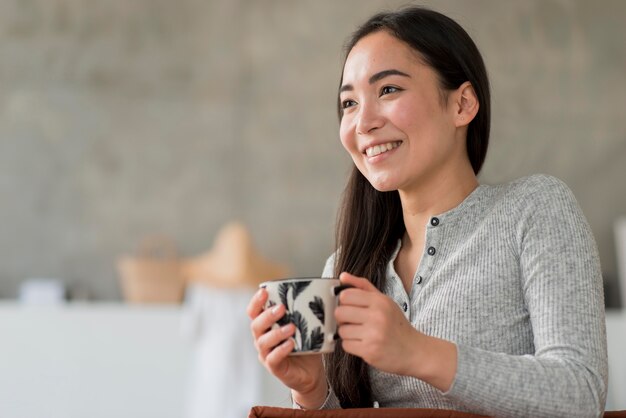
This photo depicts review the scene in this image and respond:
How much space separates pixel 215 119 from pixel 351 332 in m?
4.07

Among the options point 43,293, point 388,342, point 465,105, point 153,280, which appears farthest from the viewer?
point 43,293

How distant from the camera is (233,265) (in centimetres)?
434

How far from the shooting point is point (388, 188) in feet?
3.56

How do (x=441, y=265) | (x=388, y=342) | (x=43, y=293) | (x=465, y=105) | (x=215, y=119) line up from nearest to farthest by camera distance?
(x=388, y=342) → (x=441, y=265) → (x=465, y=105) → (x=43, y=293) → (x=215, y=119)

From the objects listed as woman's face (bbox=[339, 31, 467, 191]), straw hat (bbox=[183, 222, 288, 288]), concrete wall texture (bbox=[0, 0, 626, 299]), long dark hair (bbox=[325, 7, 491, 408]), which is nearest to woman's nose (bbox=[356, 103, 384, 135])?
woman's face (bbox=[339, 31, 467, 191])

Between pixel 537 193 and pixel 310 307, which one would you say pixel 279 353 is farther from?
pixel 537 193

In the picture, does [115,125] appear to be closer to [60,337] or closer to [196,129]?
[196,129]

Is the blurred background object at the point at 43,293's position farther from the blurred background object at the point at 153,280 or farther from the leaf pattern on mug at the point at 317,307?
the leaf pattern on mug at the point at 317,307

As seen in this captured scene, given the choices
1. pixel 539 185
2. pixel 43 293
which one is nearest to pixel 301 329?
pixel 539 185

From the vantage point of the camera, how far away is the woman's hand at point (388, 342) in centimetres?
76

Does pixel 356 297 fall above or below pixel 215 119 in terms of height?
below

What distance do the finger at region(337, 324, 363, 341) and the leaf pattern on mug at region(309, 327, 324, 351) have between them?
0.09 feet

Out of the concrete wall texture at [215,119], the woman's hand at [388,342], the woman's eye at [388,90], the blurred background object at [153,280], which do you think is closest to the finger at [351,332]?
the woman's hand at [388,342]

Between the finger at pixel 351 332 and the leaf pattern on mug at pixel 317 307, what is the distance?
0.02m
